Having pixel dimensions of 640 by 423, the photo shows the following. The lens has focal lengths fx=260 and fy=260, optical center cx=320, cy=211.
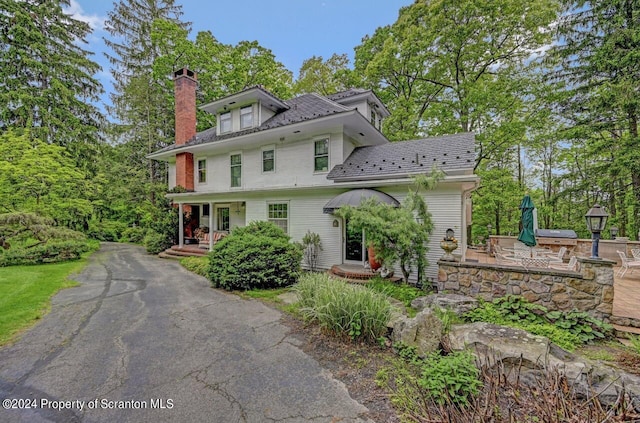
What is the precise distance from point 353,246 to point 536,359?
633cm

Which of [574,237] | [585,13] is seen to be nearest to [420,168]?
[574,237]

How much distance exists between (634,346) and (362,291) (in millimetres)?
4269

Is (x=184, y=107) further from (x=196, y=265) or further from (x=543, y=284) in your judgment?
(x=543, y=284)

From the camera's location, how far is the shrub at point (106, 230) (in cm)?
1917

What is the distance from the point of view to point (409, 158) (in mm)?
9211

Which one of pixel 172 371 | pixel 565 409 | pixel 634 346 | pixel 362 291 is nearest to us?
pixel 565 409

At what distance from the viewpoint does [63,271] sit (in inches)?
367

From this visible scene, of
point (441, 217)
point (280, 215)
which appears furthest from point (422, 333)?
point (280, 215)

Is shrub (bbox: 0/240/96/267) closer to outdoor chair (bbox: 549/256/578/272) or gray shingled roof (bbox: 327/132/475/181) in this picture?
gray shingled roof (bbox: 327/132/475/181)

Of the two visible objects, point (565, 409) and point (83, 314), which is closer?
point (565, 409)

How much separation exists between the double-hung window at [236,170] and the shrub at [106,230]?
1374 centimetres

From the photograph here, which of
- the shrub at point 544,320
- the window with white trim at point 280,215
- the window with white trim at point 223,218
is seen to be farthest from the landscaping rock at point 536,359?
the window with white trim at point 223,218

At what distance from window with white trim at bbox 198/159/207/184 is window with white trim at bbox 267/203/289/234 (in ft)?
16.6

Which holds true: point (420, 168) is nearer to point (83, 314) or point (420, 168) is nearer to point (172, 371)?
point (172, 371)
